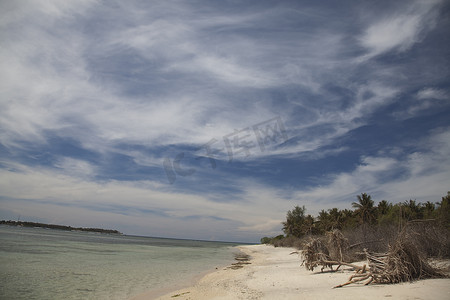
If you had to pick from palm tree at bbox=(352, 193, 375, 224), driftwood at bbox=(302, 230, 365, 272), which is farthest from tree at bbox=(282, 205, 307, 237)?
driftwood at bbox=(302, 230, 365, 272)

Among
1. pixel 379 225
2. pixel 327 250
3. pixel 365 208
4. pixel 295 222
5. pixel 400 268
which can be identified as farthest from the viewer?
pixel 295 222

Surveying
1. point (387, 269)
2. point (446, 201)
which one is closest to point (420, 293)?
point (387, 269)

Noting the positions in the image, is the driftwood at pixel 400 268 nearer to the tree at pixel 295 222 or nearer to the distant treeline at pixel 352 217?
the distant treeline at pixel 352 217

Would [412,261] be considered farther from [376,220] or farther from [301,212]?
[301,212]

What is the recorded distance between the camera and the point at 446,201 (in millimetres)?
35719

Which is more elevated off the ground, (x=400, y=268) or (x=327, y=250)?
(x=400, y=268)

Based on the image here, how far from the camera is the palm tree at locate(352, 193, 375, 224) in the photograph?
171ft

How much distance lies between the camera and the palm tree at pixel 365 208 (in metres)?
52.1

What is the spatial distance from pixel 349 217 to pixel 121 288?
5990 centimetres

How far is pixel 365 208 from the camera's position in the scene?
52875 mm

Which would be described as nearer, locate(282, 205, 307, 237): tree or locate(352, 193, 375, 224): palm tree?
locate(352, 193, 375, 224): palm tree

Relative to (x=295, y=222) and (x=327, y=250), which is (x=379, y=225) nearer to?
(x=327, y=250)

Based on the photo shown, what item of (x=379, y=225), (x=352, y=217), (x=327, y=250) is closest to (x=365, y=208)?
(x=352, y=217)

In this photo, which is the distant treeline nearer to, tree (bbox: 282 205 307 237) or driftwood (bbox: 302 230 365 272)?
tree (bbox: 282 205 307 237)
